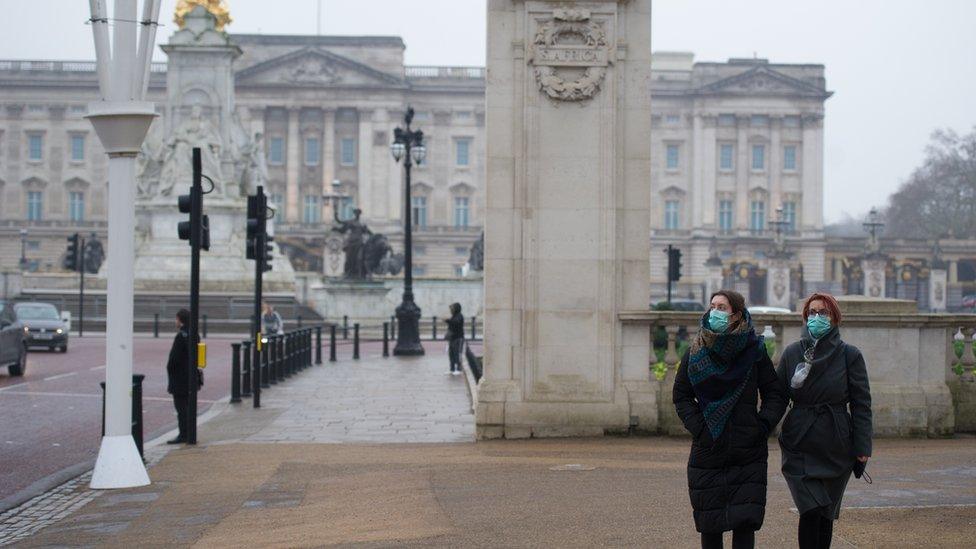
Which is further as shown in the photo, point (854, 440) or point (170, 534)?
point (170, 534)

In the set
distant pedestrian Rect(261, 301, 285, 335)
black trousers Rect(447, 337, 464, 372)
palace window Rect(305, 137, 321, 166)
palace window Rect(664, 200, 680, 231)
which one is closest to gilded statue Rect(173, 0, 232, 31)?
distant pedestrian Rect(261, 301, 285, 335)

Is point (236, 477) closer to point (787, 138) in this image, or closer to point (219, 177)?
point (219, 177)

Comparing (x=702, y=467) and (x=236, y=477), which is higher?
(x=702, y=467)

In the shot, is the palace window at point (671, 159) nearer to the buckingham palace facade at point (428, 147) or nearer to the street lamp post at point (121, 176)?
the buckingham palace facade at point (428, 147)

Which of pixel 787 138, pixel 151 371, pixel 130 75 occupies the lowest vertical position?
pixel 151 371

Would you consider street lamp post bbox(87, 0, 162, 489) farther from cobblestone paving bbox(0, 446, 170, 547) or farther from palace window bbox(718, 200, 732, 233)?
palace window bbox(718, 200, 732, 233)

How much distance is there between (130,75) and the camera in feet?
43.9

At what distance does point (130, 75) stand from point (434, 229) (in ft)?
390

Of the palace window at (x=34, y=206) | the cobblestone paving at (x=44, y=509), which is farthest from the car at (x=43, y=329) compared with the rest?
the palace window at (x=34, y=206)

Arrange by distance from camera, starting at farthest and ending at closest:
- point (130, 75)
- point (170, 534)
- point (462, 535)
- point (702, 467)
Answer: point (130, 75) < point (170, 534) < point (462, 535) < point (702, 467)

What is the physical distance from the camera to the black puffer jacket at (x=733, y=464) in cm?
783

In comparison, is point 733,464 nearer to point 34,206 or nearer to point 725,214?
point 725,214

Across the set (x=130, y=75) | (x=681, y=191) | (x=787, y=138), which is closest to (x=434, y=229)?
(x=681, y=191)

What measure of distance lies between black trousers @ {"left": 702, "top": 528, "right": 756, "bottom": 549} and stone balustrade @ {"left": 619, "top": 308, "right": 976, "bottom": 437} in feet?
25.2
